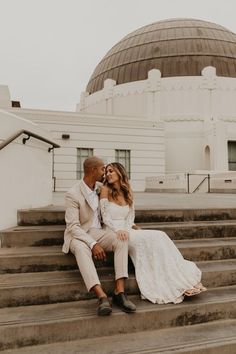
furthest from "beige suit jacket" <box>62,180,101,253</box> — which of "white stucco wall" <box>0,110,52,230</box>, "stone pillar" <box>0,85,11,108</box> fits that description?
"stone pillar" <box>0,85,11,108</box>

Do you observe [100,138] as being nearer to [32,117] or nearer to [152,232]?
[32,117]

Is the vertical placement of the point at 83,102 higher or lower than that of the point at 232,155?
higher

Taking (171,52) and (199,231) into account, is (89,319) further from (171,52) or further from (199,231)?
(171,52)

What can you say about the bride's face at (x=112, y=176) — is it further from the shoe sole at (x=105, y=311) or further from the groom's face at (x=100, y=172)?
the shoe sole at (x=105, y=311)

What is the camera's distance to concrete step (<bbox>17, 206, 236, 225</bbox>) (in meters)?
4.20

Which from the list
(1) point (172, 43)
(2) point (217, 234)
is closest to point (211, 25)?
(1) point (172, 43)

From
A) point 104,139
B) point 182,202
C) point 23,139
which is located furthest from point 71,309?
point 104,139

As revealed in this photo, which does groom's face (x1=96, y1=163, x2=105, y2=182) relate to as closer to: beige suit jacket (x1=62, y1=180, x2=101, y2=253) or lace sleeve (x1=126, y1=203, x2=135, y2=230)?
beige suit jacket (x1=62, y1=180, x2=101, y2=253)

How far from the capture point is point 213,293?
Result: 330cm

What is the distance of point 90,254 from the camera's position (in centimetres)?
305

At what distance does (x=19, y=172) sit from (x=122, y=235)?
6.50 feet

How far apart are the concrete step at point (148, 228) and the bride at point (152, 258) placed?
0.80 m

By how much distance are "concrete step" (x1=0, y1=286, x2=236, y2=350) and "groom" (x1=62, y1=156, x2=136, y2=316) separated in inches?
4.3

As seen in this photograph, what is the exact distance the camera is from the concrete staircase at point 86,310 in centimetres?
253
